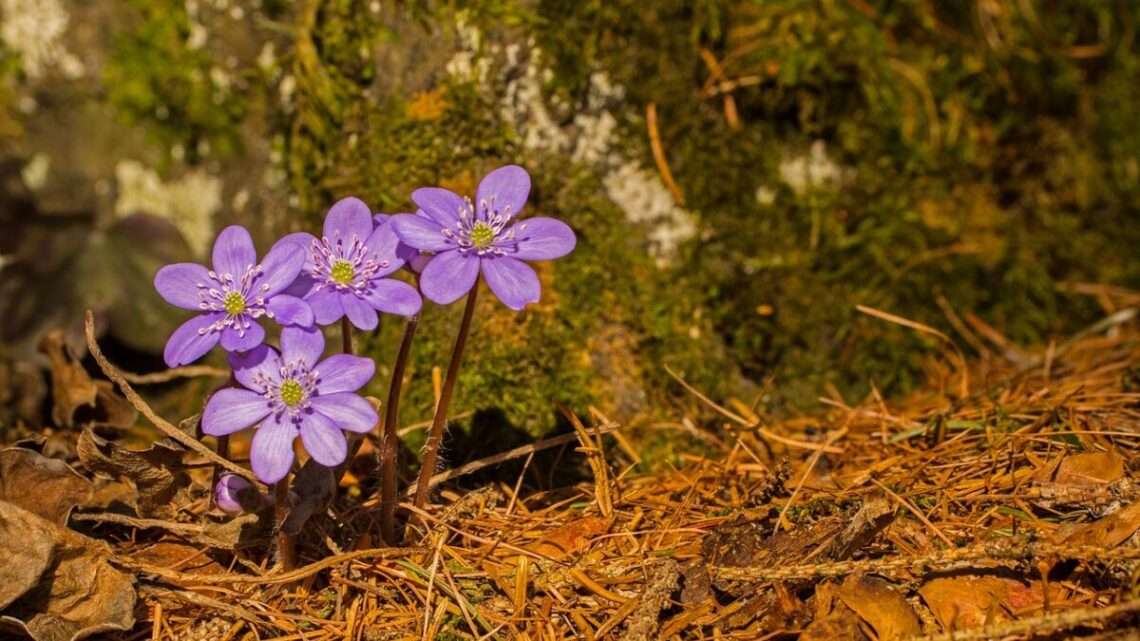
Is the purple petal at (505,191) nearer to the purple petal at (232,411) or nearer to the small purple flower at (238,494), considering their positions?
the purple petal at (232,411)

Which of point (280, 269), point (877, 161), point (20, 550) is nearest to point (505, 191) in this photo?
point (280, 269)

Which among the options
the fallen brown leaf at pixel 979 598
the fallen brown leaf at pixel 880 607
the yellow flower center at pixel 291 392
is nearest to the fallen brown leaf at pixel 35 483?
the yellow flower center at pixel 291 392

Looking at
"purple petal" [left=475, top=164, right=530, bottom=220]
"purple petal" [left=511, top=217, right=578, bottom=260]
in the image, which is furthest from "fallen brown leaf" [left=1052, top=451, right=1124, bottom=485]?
"purple petal" [left=475, top=164, right=530, bottom=220]

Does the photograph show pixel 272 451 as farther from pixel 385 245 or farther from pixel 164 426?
pixel 385 245

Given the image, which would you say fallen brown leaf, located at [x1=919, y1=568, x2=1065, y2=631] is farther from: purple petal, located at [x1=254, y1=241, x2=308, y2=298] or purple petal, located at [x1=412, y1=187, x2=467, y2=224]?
purple petal, located at [x1=254, y1=241, x2=308, y2=298]

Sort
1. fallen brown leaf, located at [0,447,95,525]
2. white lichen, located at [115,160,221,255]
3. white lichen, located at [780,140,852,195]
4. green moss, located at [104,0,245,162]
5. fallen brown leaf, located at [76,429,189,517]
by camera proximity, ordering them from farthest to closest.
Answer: white lichen, located at [115,160,221,255]
green moss, located at [104,0,245,162]
white lichen, located at [780,140,852,195]
fallen brown leaf, located at [0,447,95,525]
fallen brown leaf, located at [76,429,189,517]

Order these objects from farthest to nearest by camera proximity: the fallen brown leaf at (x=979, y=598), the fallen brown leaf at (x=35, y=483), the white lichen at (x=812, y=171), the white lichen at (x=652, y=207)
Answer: the white lichen at (x=812, y=171) → the white lichen at (x=652, y=207) → the fallen brown leaf at (x=35, y=483) → the fallen brown leaf at (x=979, y=598)

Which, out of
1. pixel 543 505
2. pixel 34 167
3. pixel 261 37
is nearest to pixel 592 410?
pixel 543 505

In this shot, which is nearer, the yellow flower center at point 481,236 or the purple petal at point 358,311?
the purple petal at point 358,311
